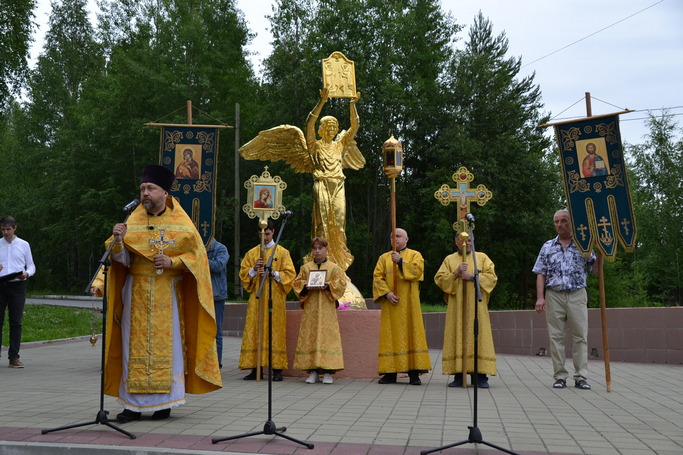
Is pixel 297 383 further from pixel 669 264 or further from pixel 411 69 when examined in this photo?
pixel 669 264

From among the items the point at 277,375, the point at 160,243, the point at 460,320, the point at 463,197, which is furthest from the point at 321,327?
the point at 160,243

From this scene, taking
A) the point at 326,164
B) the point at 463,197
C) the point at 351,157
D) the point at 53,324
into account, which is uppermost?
the point at 351,157

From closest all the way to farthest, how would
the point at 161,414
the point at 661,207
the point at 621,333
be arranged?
the point at 161,414 < the point at 621,333 < the point at 661,207

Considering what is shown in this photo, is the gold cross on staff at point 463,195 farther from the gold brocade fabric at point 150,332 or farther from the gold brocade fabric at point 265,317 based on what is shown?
the gold brocade fabric at point 150,332

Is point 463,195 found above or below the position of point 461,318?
above

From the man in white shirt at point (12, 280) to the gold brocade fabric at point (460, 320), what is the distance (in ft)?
19.3

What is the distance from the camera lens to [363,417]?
6.59m

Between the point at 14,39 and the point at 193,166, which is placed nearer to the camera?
the point at 193,166

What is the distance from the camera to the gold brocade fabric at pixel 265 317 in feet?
33.0

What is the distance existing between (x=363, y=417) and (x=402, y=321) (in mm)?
3211

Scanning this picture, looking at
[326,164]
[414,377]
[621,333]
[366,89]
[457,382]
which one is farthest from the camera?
Result: [366,89]

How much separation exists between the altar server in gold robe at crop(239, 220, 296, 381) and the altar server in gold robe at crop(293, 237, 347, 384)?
0.38m

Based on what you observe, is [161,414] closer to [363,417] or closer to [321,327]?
[363,417]

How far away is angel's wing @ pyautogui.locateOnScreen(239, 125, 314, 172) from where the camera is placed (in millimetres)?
11586
